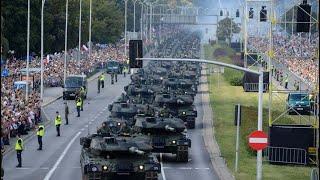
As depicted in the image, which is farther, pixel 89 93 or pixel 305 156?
pixel 89 93

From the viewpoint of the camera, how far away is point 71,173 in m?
35.7

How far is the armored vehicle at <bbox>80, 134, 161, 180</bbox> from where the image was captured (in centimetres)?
3098

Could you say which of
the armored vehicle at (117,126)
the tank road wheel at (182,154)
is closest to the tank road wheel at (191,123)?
the armored vehicle at (117,126)

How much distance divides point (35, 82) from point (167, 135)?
133 feet

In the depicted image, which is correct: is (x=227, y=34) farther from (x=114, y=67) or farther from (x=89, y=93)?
(x=89, y=93)

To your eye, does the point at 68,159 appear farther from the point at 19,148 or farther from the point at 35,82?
the point at 35,82

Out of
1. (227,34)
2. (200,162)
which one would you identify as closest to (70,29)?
(200,162)

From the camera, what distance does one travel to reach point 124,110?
1964 inches

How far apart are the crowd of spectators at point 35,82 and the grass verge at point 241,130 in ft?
32.3

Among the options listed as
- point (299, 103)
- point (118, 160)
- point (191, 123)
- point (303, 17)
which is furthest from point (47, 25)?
point (118, 160)

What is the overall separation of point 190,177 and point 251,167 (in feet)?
13.0

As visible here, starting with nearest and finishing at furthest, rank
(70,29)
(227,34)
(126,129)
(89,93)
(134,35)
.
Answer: (126,129) → (89,93) → (70,29) → (134,35) → (227,34)

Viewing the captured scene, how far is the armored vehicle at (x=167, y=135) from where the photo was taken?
39438 millimetres

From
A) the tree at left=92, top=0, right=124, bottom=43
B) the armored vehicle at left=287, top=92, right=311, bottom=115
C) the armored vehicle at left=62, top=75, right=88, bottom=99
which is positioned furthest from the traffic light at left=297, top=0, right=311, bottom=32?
the tree at left=92, top=0, right=124, bottom=43
